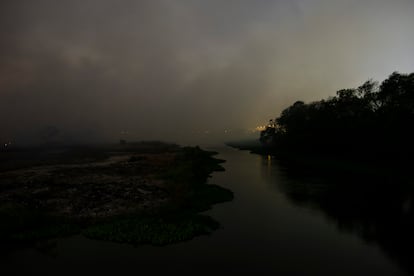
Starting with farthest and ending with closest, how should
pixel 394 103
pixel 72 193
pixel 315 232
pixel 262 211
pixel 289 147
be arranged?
1. pixel 289 147
2. pixel 394 103
3. pixel 72 193
4. pixel 262 211
5. pixel 315 232

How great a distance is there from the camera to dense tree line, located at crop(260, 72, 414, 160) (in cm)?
5331

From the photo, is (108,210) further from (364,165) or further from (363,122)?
(363,122)

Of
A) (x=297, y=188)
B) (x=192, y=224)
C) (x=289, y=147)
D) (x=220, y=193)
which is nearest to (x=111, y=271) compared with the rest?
(x=192, y=224)

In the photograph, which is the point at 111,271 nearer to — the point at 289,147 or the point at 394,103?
the point at 394,103

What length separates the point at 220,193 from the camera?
34781 millimetres

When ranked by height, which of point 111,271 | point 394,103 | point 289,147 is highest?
point 394,103

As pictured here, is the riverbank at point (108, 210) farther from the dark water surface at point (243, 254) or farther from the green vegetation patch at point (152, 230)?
the dark water surface at point (243, 254)

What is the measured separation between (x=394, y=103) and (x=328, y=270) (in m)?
58.8

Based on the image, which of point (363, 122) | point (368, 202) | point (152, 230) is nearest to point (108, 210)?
point (152, 230)

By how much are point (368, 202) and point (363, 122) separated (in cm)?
4314

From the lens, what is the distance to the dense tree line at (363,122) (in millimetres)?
53312

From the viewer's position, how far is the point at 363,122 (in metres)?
64.9

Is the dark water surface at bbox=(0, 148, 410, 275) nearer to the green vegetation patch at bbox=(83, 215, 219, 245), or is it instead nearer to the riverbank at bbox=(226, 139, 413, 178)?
the green vegetation patch at bbox=(83, 215, 219, 245)

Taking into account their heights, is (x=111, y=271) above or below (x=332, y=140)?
below
